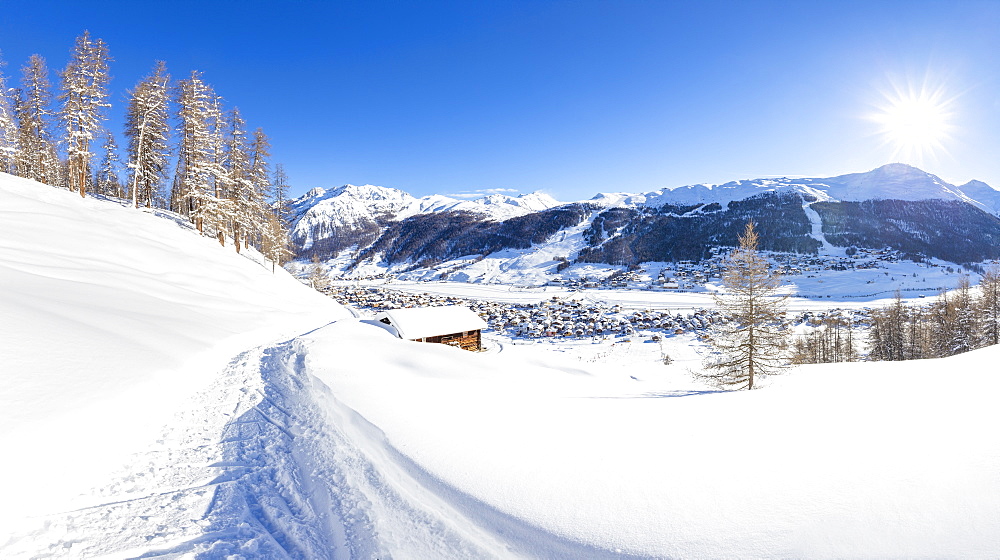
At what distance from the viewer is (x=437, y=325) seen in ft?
83.1

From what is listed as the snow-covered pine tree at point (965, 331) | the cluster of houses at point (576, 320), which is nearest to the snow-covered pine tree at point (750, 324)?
the snow-covered pine tree at point (965, 331)

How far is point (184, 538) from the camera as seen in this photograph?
4.18 meters

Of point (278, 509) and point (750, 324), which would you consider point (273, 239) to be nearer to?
point (278, 509)

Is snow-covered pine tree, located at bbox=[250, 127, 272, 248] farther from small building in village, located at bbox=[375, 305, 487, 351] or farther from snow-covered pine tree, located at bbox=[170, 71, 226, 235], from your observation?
small building in village, located at bbox=[375, 305, 487, 351]

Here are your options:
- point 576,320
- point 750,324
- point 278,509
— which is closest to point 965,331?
point 750,324

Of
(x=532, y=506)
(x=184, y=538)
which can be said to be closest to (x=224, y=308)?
(x=184, y=538)

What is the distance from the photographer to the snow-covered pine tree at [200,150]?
1156 inches

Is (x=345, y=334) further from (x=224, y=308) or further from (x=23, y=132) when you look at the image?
(x=23, y=132)

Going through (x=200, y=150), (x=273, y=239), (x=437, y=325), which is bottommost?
(x=437, y=325)

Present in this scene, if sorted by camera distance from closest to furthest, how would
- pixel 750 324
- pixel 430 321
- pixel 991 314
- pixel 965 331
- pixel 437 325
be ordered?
pixel 750 324, pixel 437 325, pixel 430 321, pixel 991 314, pixel 965 331

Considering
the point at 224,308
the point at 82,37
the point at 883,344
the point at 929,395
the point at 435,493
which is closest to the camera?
the point at 435,493

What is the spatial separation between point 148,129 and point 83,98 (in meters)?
5.47

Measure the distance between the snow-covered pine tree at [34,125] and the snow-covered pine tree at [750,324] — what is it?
49302 millimetres

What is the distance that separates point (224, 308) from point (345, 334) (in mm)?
5922
